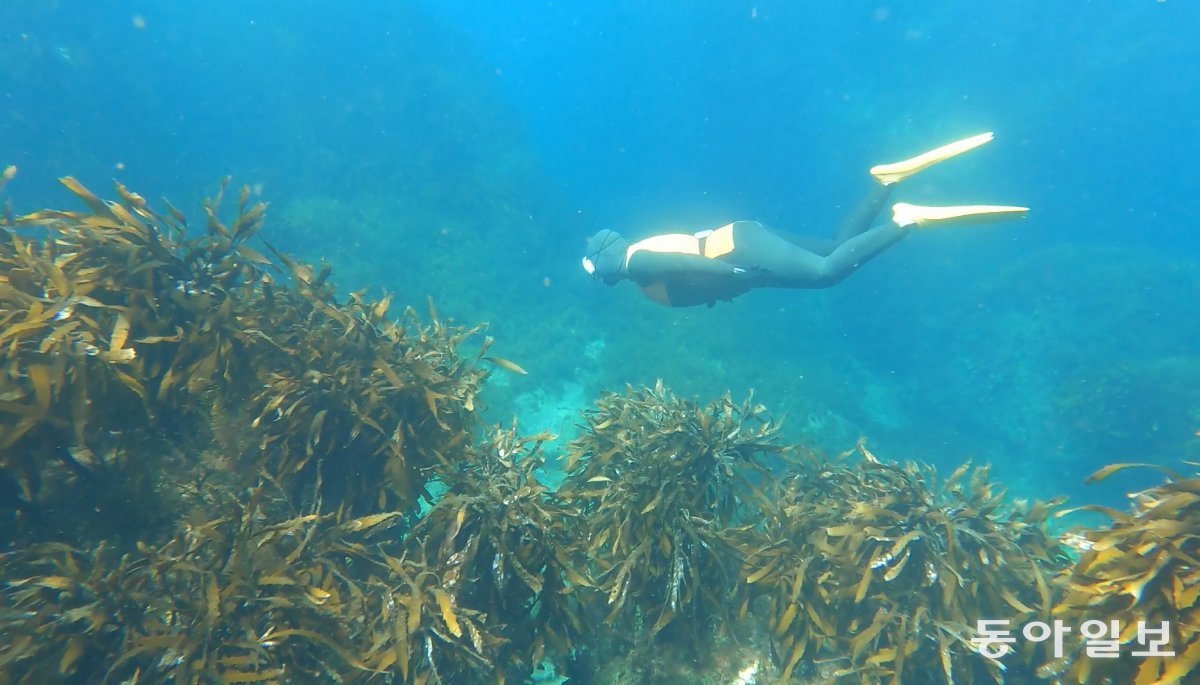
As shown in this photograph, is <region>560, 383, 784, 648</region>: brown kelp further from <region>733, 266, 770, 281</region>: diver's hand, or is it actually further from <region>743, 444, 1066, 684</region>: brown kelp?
<region>733, 266, 770, 281</region>: diver's hand

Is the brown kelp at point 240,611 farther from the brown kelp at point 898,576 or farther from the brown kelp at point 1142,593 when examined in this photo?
the brown kelp at point 1142,593

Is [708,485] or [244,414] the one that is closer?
[244,414]

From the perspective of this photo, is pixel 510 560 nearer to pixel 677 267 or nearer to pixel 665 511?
pixel 665 511

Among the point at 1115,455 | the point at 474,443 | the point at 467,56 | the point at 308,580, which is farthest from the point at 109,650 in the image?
the point at 467,56

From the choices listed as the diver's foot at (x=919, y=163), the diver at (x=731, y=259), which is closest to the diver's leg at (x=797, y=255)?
the diver at (x=731, y=259)

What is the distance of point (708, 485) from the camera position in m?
4.39

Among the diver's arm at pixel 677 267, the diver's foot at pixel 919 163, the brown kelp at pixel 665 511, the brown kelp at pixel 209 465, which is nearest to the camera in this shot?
the brown kelp at pixel 209 465

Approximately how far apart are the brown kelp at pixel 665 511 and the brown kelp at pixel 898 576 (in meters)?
0.42

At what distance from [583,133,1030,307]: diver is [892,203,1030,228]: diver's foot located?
0.04 ft

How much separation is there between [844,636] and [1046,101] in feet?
89.0

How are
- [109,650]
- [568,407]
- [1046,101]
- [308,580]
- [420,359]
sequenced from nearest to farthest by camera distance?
[109,650], [308,580], [420,359], [568,407], [1046,101]

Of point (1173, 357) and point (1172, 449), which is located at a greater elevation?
point (1173, 357)

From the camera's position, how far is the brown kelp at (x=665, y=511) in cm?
399

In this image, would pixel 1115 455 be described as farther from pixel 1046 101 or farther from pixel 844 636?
pixel 1046 101
